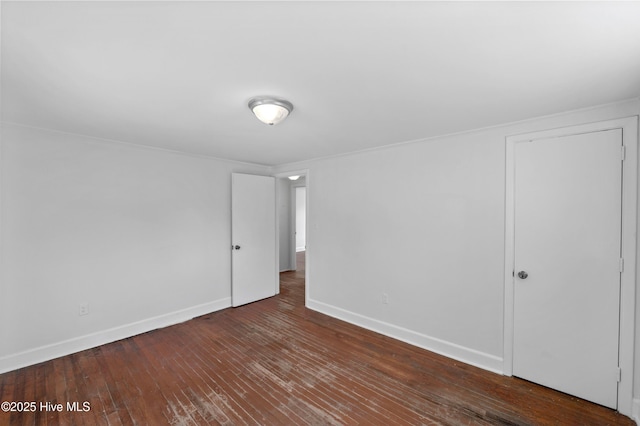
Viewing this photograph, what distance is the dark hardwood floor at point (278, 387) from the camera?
194 cm

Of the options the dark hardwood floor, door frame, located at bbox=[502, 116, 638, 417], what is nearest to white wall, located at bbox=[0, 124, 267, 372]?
the dark hardwood floor

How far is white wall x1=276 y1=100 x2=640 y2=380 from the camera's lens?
2539 mm

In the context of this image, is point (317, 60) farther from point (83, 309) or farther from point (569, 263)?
point (83, 309)

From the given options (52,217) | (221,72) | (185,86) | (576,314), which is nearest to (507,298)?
(576,314)

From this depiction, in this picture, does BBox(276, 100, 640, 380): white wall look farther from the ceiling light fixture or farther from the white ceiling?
the ceiling light fixture

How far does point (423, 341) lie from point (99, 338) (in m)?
3.74

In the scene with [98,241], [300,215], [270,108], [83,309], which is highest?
[270,108]

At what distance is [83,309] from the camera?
2900 mm

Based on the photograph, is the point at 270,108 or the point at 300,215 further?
the point at 300,215

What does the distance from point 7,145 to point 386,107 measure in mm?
3576

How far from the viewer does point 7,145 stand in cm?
248

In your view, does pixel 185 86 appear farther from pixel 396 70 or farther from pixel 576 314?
pixel 576 314

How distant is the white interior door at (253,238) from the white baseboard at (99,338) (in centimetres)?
49

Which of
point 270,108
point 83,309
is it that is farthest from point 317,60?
point 83,309
